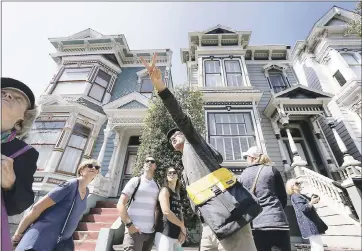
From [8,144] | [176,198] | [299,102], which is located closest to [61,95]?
[176,198]

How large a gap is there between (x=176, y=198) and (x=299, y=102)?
8.60 metres

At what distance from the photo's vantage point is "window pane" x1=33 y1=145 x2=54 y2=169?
801cm

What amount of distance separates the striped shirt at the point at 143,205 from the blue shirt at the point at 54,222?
0.84m

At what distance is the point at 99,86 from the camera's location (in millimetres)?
10672

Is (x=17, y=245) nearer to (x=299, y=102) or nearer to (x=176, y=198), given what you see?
(x=176, y=198)

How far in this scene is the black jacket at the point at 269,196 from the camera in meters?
2.30

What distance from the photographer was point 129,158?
9.14 metres

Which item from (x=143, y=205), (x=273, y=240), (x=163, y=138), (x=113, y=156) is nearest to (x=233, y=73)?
(x=163, y=138)

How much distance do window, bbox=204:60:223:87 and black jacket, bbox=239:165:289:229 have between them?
829cm

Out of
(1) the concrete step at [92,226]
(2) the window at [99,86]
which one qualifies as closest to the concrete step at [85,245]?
(1) the concrete step at [92,226]

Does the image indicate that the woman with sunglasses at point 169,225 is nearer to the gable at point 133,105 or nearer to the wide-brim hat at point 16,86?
the wide-brim hat at point 16,86

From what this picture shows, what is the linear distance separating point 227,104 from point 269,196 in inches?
285

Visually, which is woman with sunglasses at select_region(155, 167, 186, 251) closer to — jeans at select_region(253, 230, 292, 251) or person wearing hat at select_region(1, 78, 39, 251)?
jeans at select_region(253, 230, 292, 251)

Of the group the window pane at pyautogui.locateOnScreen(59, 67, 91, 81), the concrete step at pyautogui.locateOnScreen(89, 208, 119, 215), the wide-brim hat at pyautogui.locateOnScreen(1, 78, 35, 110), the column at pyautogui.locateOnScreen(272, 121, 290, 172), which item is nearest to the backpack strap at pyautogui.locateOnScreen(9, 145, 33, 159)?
the wide-brim hat at pyautogui.locateOnScreen(1, 78, 35, 110)
